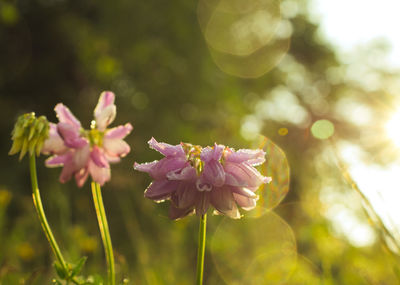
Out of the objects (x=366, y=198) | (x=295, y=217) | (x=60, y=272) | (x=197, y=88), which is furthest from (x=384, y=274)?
(x=60, y=272)

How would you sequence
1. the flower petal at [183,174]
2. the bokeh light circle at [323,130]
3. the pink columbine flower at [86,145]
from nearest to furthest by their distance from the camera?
1. the flower petal at [183,174]
2. the pink columbine flower at [86,145]
3. the bokeh light circle at [323,130]

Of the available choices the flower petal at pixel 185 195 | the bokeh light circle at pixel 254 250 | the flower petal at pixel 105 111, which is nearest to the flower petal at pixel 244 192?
the flower petal at pixel 185 195

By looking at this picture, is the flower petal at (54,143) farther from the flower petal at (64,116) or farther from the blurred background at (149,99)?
the blurred background at (149,99)

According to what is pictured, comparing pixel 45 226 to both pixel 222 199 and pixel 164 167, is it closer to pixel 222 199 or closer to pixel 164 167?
pixel 164 167

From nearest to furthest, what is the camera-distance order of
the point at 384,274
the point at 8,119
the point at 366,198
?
the point at 366,198, the point at 8,119, the point at 384,274

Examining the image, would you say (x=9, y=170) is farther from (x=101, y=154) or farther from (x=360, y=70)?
(x=360, y=70)

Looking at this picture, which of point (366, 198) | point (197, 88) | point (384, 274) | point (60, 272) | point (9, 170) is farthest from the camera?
point (384, 274)
